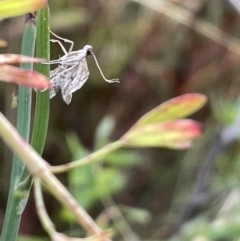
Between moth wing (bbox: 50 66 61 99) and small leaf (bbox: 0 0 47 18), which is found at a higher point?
moth wing (bbox: 50 66 61 99)

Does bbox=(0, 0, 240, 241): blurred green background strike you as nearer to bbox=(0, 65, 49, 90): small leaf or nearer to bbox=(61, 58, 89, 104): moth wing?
bbox=(61, 58, 89, 104): moth wing

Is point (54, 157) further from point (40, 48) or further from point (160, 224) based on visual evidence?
point (40, 48)

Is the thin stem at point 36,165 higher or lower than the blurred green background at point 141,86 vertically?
lower

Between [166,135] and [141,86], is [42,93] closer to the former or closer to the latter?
[166,135]

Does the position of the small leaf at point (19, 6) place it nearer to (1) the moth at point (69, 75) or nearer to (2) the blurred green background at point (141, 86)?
(1) the moth at point (69, 75)

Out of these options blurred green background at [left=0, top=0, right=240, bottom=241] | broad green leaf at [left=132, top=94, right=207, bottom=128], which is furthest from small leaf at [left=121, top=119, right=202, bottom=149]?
blurred green background at [left=0, top=0, right=240, bottom=241]

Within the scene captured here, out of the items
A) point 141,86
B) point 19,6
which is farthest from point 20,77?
point 141,86

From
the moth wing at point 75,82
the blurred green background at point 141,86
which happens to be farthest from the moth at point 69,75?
the blurred green background at point 141,86
